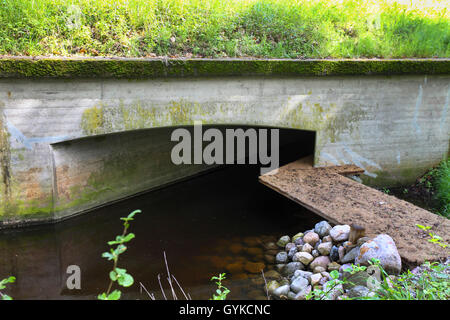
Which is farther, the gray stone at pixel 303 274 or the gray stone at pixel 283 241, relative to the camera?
the gray stone at pixel 283 241

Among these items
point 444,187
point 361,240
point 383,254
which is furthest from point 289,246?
point 444,187

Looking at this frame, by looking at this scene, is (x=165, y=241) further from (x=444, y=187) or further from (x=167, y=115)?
(x=444, y=187)

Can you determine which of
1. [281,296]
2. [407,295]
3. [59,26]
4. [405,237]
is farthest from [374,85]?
[59,26]

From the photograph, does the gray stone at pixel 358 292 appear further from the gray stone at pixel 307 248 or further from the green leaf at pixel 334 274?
the gray stone at pixel 307 248

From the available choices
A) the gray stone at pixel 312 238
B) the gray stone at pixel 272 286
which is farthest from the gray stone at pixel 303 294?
the gray stone at pixel 312 238

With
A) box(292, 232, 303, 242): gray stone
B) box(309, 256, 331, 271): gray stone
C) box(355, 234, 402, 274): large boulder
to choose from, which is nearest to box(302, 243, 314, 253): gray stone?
box(309, 256, 331, 271): gray stone

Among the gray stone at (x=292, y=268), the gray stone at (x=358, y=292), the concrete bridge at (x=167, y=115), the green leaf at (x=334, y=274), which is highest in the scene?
the concrete bridge at (x=167, y=115)

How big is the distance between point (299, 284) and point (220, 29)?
13.2ft

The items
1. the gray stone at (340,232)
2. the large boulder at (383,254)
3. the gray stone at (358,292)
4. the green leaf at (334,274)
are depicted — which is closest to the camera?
the green leaf at (334,274)

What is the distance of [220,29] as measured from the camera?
6266 mm

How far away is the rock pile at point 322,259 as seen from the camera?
363 cm

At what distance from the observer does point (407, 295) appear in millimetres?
2658

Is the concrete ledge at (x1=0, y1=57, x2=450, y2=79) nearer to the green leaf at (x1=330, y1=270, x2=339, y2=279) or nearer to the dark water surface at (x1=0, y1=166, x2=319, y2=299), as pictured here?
the dark water surface at (x1=0, y1=166, x2=319, y2=299)

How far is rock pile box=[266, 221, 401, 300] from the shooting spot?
3.63 m
